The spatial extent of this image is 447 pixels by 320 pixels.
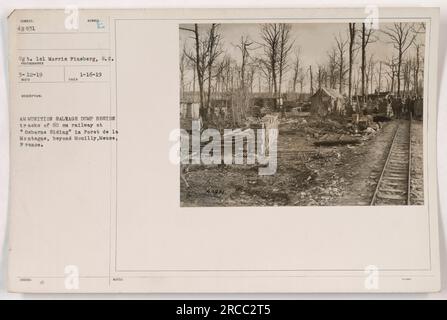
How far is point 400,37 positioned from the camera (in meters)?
1.00

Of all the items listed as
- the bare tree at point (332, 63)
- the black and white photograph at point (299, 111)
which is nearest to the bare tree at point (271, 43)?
the black and white photograph at point (299, 111)

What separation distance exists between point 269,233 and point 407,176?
31cm

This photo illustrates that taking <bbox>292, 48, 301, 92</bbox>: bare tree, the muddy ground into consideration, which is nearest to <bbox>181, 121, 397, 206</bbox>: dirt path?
the muddy ground

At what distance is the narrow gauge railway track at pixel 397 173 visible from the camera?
101 cm

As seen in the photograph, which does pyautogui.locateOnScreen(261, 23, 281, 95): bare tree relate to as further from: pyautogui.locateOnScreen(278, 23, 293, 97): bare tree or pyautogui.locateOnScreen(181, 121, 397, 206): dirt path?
pyautogui.locateOnScreen(181, 121, 397, 206): dirt path

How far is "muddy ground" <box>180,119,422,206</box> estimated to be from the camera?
39.5 inches

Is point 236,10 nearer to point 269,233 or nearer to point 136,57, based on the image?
point 136,57

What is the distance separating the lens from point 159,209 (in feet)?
3.28

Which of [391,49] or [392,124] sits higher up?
[391,49]

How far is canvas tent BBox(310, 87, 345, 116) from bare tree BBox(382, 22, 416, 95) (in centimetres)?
13

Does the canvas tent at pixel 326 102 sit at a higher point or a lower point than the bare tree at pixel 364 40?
lower

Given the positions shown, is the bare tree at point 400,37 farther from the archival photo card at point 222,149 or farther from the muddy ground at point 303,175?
the muddy ground at point 303,175
